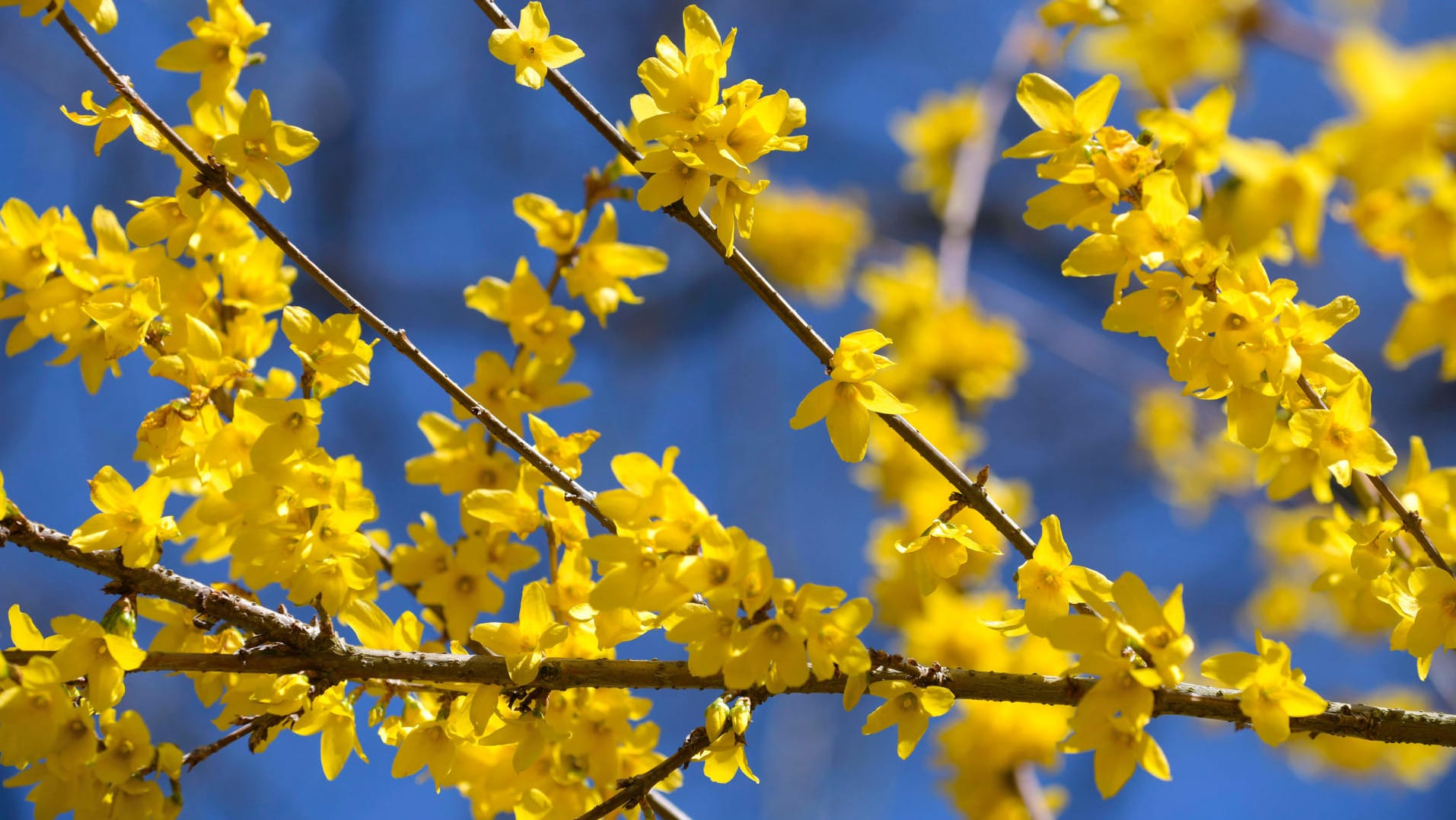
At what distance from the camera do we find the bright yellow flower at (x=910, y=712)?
121 cm

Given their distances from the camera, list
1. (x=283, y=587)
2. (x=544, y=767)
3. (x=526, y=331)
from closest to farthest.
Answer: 1. (x=283, y=587)
2. (x=544, y=767)
3. (x=526, y=331)

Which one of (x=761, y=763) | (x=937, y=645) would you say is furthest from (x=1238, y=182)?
(x=761, y=763)

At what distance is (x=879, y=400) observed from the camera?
49.5 inches

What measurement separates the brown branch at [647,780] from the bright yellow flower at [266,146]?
0.89 m

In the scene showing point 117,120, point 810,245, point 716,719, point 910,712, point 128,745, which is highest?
point 810,245

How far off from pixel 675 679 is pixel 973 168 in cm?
261

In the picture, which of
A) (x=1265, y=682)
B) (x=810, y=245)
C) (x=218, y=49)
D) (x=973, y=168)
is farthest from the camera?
(x=810, y=245)

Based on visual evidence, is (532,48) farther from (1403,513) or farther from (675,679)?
(1403,513)

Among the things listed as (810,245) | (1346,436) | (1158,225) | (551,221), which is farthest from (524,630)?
(810,245)

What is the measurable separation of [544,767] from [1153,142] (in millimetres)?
1210

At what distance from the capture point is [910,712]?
1239 millimetres

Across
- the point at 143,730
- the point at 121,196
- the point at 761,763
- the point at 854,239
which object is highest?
the point at 121,196

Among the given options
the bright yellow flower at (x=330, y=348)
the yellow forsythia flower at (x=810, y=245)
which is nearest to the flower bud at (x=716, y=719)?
the bright yellow flower at (x=330, y=348)

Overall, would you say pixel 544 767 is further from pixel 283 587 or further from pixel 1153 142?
pixel 1153 142
